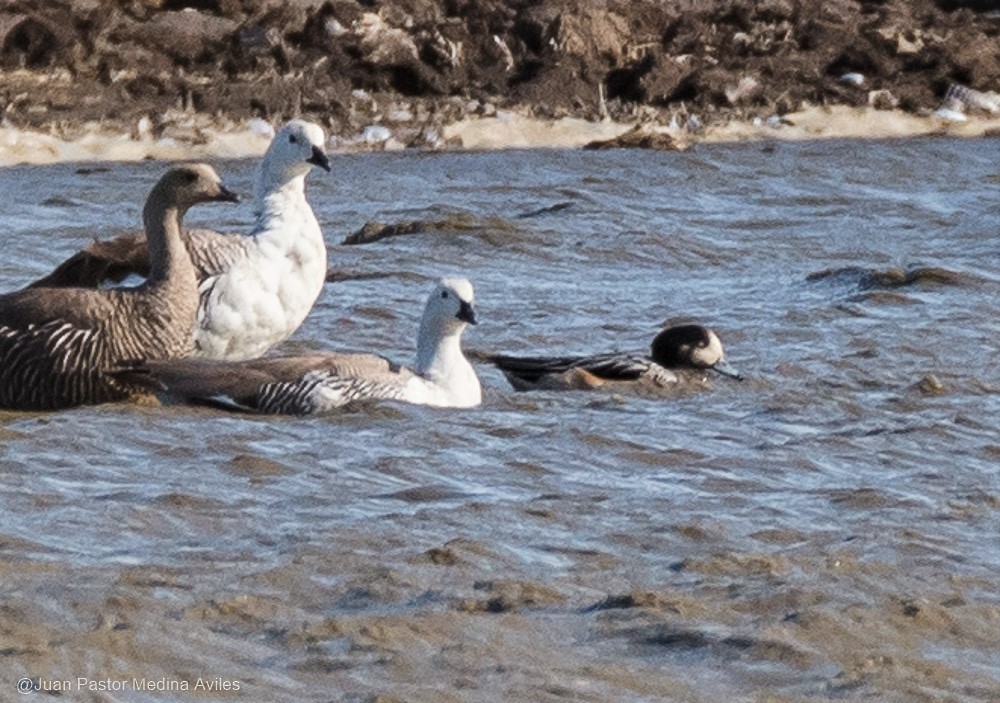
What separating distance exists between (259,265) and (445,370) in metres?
1.03

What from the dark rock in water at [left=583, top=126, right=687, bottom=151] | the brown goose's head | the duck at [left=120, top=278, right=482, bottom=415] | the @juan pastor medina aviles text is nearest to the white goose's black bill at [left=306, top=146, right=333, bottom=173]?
the brown goose's head

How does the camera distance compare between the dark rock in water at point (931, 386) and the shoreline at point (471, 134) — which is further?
the shoreline at point (471, 134)

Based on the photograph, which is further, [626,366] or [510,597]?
[626,366]

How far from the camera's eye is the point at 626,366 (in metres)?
9.53

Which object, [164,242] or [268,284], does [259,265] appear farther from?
[164,242]

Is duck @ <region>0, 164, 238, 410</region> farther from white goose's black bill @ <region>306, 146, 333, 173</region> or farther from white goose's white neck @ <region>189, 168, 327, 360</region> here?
white goose's black bill @ <region>306, 146, 333, 173</region>

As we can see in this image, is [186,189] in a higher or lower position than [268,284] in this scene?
higher

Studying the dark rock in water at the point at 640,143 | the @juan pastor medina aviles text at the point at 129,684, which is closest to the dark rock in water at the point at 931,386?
the @juan pastor medina aviles text at the point at 129,684

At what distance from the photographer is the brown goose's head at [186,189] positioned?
941cm

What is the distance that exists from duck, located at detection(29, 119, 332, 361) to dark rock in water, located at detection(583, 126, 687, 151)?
5981 mm

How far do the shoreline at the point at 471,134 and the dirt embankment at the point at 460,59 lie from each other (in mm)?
109

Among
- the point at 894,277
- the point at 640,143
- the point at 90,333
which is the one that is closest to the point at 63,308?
the point at 90,333

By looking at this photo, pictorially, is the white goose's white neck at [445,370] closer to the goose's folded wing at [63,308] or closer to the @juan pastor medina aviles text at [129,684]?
the goose's folded wing at [63,308]

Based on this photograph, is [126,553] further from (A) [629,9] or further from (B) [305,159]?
(A) [629,9]
